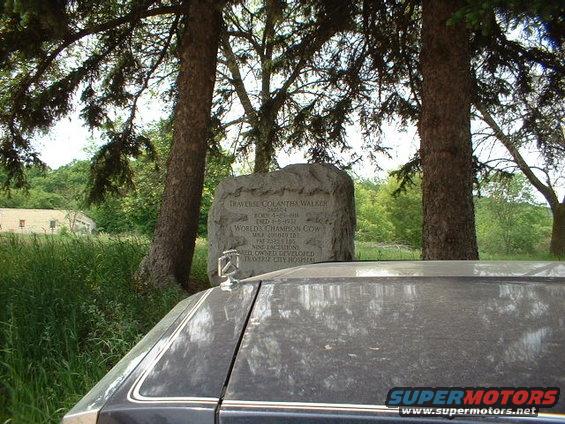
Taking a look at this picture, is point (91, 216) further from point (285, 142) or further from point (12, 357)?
point (12, 357)

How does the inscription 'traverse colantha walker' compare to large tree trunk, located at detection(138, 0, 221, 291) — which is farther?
large tree trunk, located at detection(138, 0, 221, 291)

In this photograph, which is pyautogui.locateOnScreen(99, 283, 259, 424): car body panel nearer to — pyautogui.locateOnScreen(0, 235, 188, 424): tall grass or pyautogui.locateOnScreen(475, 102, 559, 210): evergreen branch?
pyautogui.locateOnScreen(0, 235, 188, 424): tall grass

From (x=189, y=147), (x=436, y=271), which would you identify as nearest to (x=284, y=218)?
(x=189, y=147)

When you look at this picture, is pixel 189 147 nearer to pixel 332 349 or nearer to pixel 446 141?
pixel 446 141

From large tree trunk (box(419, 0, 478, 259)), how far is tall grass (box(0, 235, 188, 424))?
3.27 m

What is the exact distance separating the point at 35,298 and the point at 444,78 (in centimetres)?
519

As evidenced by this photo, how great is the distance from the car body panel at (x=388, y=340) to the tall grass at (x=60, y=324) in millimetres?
2441

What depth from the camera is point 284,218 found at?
27.1ft

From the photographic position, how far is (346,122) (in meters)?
10.7

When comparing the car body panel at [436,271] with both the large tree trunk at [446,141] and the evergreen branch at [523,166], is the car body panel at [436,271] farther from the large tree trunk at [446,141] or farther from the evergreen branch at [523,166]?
the evergreen branch at [523,166]

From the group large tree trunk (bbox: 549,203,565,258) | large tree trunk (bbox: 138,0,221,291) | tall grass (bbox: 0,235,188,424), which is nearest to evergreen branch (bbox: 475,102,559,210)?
large tree trunk (bbox: 549,203,565,258)

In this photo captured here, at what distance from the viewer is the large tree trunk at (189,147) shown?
844 centimetres

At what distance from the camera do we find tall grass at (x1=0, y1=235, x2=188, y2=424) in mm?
4047

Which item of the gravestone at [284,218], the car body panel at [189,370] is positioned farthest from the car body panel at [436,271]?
the gravestone at [284,218]
